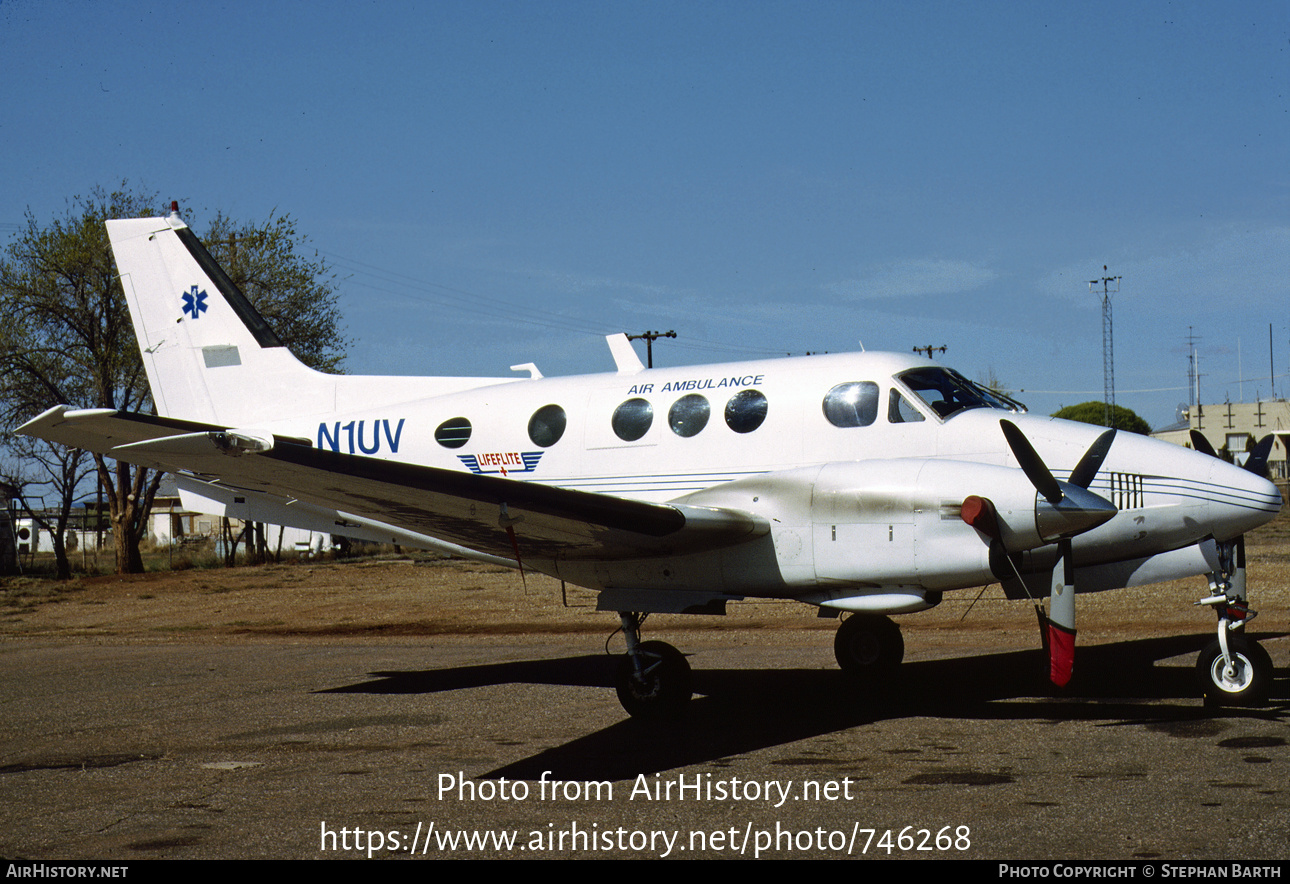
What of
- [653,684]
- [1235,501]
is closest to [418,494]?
[653,684]

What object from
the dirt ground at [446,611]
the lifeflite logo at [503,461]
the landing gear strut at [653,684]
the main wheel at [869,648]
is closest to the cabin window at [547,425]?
the lifeflite logo at [503,461]

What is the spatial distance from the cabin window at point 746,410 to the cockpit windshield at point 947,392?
134cm

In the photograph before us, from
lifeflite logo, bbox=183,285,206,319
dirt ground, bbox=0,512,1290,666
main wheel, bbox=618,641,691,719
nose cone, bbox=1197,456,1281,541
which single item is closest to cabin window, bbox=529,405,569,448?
main wheel, bbox=618,641,691,719

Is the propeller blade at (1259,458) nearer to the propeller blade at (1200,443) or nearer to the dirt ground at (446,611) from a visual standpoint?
the propeller blade at (1200,443)

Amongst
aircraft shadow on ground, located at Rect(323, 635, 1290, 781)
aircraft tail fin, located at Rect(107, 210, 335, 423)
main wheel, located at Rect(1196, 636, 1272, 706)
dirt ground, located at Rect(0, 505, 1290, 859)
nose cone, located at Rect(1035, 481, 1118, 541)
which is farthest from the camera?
aircraft tail fin, located at Rect(107, 210, 335, 423)

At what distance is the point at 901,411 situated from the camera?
9.94 m

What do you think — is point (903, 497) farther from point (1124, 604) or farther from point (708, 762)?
point (1124, 604)

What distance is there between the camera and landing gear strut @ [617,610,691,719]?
32.0 feet

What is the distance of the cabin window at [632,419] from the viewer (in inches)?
435

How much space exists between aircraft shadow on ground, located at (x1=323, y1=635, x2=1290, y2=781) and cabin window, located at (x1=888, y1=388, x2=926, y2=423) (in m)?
2.65

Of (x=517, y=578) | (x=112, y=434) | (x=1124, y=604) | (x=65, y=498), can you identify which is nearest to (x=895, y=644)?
(x=112, y=434)

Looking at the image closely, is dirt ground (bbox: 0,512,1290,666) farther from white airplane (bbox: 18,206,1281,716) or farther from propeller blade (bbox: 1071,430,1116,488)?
propeller blade (bbox: 1071,430,1116,488)

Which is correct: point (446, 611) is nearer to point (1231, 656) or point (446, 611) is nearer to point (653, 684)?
point (653, 684)
